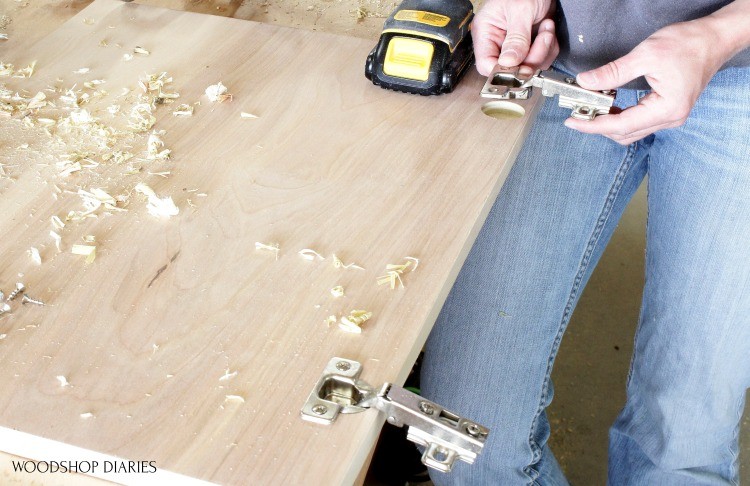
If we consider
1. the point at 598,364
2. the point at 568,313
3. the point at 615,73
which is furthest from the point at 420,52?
the point at 598,364

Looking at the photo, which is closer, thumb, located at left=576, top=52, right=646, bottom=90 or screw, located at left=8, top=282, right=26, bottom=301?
screw, located at left=8, top=282, right=26, bottom=301

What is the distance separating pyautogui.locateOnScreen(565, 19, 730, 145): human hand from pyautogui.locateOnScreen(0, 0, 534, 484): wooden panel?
0.11 metres

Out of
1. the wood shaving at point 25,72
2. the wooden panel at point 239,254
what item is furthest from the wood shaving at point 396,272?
the wood shaving at point 25,72

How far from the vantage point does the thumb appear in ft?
3.03

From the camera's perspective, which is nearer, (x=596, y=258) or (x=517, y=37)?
(x=517, y=37)

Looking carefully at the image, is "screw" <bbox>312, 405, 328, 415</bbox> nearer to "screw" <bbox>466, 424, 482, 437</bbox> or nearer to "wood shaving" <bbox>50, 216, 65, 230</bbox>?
"screw" <bbox>466, 424, 482, 437</bbox>

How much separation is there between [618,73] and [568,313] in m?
0.41

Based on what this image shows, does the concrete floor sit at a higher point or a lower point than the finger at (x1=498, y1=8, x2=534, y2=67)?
lower

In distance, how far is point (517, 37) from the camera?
1054mm

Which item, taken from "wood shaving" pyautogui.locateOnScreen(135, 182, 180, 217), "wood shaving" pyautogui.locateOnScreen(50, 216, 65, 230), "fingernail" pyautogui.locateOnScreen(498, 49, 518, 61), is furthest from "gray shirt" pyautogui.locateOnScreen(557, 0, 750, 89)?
"wood shaving" pyautogui.locateOnScreen(50, 216, 65, 230)

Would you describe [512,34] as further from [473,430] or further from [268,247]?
[473,430]

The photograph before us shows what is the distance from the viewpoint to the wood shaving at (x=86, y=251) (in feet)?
2.54

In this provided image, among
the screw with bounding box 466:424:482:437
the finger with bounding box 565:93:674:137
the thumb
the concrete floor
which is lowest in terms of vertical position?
the concrete floor

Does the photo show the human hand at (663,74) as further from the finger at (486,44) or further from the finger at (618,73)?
the finger at (486,44)
